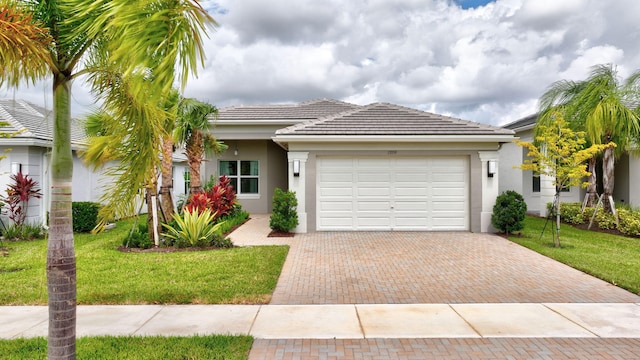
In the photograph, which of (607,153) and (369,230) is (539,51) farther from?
(369,230)

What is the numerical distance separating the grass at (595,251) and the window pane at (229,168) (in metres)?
12.1

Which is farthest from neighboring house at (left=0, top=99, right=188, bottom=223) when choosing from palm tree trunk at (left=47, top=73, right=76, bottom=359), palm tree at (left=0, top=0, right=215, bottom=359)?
palm tree trunk at (left=47, top=73, right=76, bottom=359)

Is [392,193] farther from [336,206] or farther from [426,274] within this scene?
[426,274]

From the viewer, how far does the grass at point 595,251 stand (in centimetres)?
749

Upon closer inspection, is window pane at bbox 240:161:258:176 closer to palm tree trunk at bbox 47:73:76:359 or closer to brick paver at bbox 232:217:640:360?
brick paver at bbox 232:217:640:360

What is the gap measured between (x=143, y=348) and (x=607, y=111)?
15420mm

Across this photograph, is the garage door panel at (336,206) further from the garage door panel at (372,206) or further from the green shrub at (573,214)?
the green shrub at (573,214)

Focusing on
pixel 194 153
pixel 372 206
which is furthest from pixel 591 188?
pixel 194 153

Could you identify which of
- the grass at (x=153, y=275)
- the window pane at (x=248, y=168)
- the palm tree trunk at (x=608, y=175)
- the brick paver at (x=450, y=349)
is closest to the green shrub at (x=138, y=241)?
the grass at (x=153, y=275)

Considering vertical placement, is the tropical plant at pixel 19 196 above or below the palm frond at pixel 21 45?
below

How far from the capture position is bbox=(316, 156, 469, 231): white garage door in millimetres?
13000

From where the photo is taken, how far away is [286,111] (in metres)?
18.5

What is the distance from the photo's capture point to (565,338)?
4.66 metres

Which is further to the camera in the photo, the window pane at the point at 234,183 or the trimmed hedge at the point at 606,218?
the window pane at the point at 234,183
